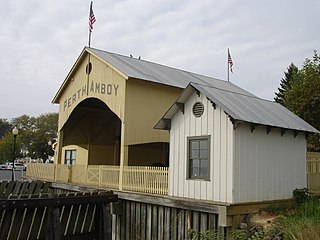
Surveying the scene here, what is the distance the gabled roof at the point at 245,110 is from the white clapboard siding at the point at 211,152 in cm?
27

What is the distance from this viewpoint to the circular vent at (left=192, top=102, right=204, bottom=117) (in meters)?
11.9

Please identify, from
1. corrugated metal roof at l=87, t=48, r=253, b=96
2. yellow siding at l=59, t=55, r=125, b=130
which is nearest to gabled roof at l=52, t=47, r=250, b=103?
corrugated metal roof at l=87, t=48, r=253, b=96

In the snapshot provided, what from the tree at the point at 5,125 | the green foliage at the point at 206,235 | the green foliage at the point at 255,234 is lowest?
the green foliage at the point at 206,235

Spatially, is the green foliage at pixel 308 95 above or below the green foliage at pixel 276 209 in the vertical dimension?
above

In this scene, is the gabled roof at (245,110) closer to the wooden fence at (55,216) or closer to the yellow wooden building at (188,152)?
the yellow wooden building at (188,152)

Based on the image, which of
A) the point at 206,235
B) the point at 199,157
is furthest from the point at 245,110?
the point at 206,235

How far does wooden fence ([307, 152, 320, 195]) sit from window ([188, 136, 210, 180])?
16.9ft

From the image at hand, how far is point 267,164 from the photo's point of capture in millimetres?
11820

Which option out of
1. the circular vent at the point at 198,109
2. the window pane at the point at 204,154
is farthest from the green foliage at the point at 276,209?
the circular vent at the point at 198,109

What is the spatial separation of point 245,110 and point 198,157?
2036mm

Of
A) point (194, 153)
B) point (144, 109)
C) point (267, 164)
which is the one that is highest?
point (144, 109)

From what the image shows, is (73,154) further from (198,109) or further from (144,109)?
(198,109)

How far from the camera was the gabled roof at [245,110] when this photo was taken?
11136mm

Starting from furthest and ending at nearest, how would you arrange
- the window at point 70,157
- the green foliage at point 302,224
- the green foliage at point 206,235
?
the window at point 70,157 → the green foliage at point 206,235 → the green foliage at point 302,224
